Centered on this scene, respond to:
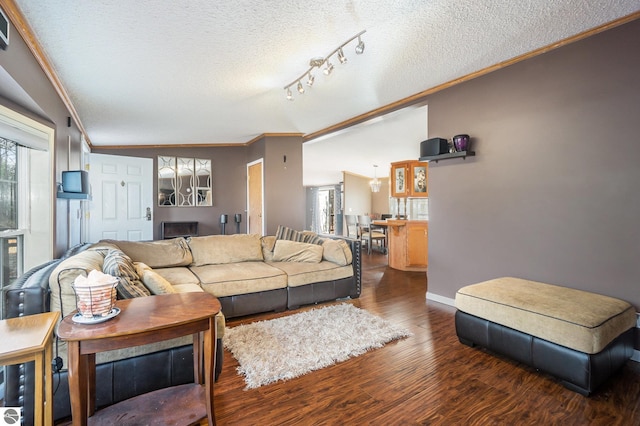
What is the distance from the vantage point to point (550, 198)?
2.71 metres

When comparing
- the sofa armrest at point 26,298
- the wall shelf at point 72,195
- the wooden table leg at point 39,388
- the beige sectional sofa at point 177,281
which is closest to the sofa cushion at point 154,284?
the beige sectional sofa at point 177,281

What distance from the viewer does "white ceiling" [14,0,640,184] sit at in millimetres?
2006

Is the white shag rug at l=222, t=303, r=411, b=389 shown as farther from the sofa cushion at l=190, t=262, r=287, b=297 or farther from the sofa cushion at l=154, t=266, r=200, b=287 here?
the sofa cushion at l=154, t=266, r=200, b=287

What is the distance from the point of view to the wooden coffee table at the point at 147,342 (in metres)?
1.27

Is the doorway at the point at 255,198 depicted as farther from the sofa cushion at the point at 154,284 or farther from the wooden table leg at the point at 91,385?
the wooden table leg at the point at 91,385

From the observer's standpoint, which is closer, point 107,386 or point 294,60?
point 107,386

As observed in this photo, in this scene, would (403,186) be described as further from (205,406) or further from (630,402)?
(205,406)

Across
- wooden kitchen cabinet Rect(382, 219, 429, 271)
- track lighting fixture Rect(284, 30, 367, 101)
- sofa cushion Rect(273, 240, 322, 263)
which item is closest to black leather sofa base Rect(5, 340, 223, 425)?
sofa cushion Rect(273, 240, 322, 263)

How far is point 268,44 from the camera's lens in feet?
7.94

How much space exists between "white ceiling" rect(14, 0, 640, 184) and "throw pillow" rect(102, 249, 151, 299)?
5.36 ft

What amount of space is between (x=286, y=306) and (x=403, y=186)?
418 cm

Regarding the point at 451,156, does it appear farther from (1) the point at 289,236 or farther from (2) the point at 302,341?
(2) the point at 302,341

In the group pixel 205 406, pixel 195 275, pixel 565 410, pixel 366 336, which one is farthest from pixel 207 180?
pixel 565 410

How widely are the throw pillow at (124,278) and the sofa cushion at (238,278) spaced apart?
925 millimetres
